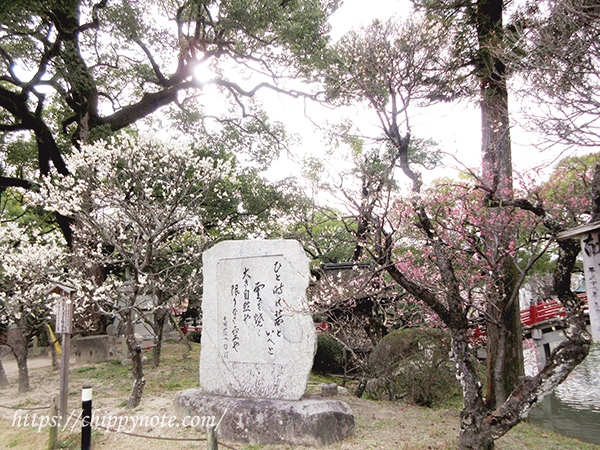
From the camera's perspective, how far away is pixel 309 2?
9.52m

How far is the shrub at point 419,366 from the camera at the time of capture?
679 centimetres

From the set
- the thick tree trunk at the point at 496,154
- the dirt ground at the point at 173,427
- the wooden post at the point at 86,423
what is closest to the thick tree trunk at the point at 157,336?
the dirt ground at the point at 173,427

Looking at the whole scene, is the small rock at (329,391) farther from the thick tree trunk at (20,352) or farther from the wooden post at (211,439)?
the thick tree trunk at (20,352)

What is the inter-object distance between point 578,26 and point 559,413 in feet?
30.6

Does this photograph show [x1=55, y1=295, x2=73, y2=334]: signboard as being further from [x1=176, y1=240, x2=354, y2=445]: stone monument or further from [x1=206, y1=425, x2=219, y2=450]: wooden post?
[x1=206, y1=425, x2=219, y2=450]: wooden post

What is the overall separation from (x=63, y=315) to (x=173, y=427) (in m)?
2.56

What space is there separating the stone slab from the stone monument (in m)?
0.01

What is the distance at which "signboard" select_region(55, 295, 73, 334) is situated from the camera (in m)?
6.12

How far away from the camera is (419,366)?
6789 millimetres

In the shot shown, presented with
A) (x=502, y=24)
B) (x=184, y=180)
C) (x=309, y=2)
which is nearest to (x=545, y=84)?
(x=502, y=24)

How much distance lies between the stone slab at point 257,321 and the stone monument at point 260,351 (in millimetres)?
12

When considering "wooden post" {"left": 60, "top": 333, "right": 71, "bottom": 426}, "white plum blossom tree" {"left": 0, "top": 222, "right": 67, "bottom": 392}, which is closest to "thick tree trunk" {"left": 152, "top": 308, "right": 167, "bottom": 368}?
"white plum blossom tree" {"left": 0, "top": 222, "right": 67, "bottom": 392}

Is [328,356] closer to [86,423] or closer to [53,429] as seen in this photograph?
[53,429]

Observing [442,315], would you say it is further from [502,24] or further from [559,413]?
[559,413]
